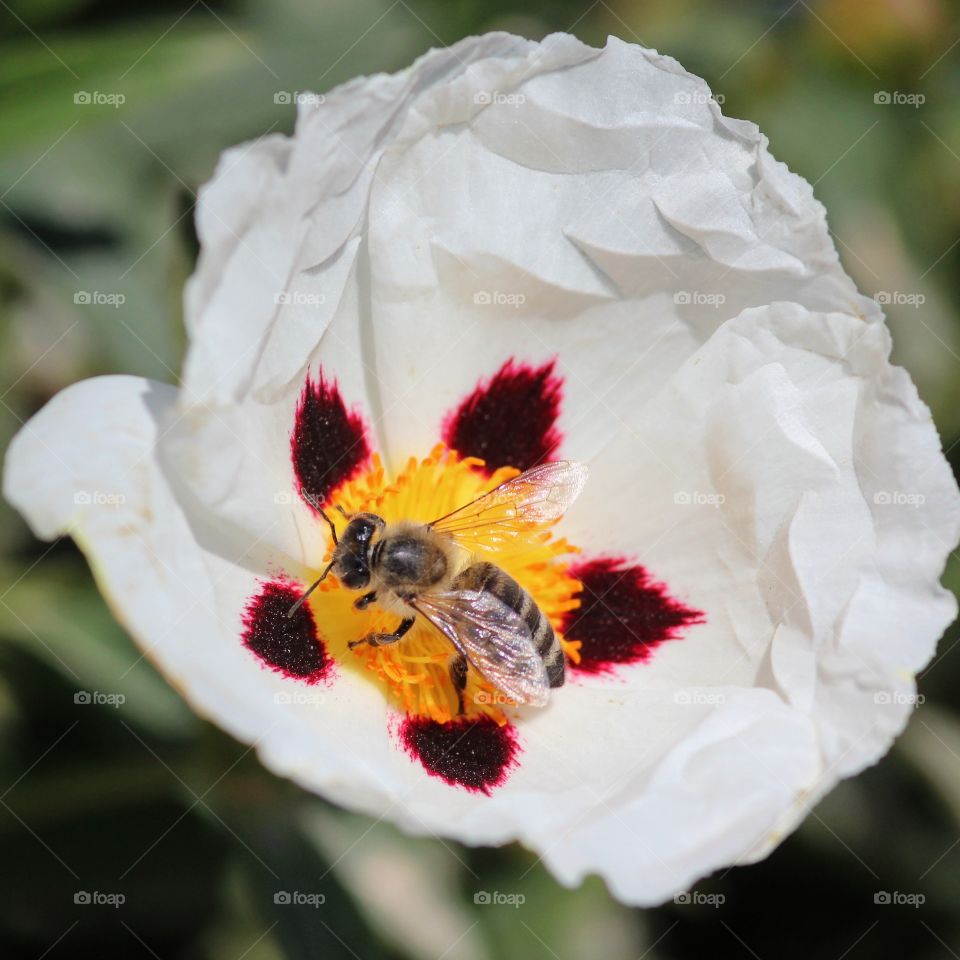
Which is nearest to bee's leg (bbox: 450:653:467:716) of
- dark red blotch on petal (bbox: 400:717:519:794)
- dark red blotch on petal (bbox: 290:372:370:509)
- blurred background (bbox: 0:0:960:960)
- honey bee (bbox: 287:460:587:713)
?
honey bee (bbox: 287:460:587:713)

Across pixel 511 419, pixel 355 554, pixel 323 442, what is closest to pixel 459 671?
pixel 355 554

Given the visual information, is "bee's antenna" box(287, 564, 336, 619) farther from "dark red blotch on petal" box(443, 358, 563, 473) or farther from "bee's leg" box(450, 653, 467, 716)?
"dark red blotch on petal" box(443, 358, 563, 473)

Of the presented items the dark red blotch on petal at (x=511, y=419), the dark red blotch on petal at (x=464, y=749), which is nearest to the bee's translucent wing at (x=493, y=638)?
the dark red blotch on petal at (x=464, y=749)

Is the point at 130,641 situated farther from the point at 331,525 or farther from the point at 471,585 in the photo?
the point at 471,585

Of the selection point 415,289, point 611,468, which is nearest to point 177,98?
point 415,289

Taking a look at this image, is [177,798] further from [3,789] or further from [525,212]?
[525,212]

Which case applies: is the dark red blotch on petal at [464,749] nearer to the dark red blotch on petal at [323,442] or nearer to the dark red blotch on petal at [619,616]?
the dark red blotch on petal at [619,616]
